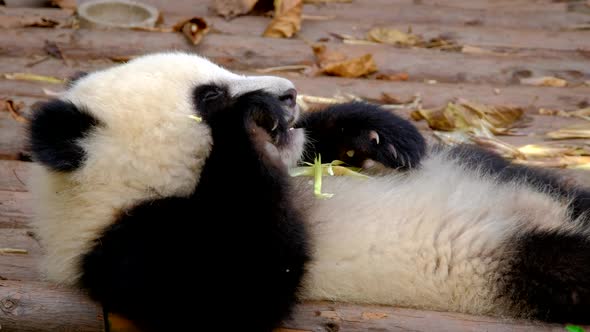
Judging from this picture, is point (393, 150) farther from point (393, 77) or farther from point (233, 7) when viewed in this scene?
point (233, 7)

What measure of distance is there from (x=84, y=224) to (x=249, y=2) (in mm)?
3567

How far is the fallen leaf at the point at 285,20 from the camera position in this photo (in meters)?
5.45

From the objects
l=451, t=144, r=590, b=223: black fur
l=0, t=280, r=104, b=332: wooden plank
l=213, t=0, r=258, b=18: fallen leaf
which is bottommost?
l=213, t=0, r=258, b=18: fallen leaf

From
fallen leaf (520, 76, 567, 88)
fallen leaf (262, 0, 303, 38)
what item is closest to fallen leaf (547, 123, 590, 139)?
fallen leaf (520, 76, 567, 88)

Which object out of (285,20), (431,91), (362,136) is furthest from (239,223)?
(285,20)

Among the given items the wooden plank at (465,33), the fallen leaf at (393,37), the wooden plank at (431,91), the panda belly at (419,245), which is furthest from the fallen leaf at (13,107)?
the fallen leaf at (393,37)

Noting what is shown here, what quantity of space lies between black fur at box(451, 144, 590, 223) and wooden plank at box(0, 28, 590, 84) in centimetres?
164

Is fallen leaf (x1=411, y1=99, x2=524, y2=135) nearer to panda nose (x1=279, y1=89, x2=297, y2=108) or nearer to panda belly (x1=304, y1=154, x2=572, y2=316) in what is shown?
panda belly (x1=304, y1=154, x2=572, y2=316)

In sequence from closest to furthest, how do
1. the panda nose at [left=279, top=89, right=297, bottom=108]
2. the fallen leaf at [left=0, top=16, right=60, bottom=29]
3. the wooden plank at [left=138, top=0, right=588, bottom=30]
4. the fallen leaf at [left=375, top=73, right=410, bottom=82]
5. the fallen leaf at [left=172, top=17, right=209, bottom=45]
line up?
the panda nose at [left=279, top=89, right=297, bottom=108] → the fallen leaf at [left=375, top=73, right=410, bottom=82] → the fallen leaf at [left=172, top=17, right=209, bottom=45] → the fallen leaf at [left=0, top=16, right=60, bottom=29] → the wooden plank at [left=138, top=0, right=588, bottom=30]

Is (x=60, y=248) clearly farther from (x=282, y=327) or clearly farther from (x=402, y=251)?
(x=402, y=251)

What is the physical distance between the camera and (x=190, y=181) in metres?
2.59

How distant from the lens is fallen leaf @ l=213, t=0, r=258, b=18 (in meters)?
5.80

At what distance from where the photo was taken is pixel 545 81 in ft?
15.9

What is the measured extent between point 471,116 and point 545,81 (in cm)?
79
